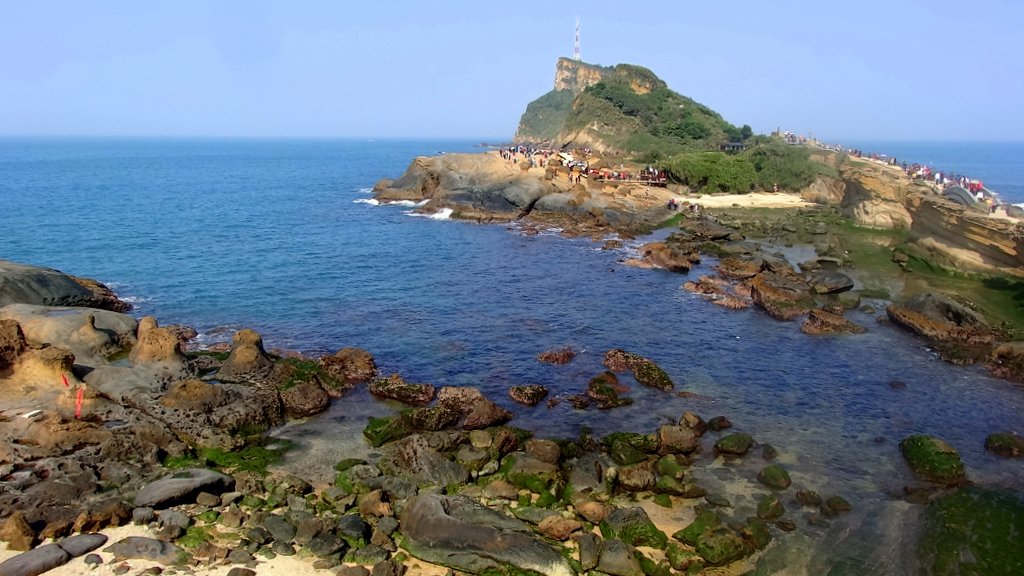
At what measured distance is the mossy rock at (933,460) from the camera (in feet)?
69.2

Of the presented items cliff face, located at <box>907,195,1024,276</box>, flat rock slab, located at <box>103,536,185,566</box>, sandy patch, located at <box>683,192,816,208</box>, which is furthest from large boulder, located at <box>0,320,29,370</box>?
sandy patch, located at <box>683,192,816,208</box>

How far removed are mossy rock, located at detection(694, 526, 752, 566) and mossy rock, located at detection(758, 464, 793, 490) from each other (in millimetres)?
3771

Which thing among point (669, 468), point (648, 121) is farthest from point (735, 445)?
point (648, 121)

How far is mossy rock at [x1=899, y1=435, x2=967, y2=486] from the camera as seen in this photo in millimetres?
21078

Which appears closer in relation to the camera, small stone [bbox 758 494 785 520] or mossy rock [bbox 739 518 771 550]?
mossy rock [bbox 739 518 771 550]

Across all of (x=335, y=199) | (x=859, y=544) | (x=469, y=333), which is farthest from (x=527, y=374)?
(x=335, y=199)

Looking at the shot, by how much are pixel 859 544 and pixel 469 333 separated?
2076 cm

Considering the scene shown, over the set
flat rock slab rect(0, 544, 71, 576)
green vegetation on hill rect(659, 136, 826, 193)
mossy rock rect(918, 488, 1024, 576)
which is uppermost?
green vegetation on hill rect(659, 136, 826, 193)

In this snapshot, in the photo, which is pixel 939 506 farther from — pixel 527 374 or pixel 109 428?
pixel 109 428

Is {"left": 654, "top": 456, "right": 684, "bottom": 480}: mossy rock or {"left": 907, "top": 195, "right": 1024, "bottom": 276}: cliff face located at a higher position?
{"left": 907, "top": 195, "right": 1024, "bottom": 276}: cliff face

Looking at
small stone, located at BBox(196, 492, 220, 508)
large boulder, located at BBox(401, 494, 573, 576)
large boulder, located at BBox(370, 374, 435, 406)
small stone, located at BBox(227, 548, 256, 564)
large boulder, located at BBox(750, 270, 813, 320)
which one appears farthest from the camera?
large boulder, located at BBox(750, 270, 813, 320)

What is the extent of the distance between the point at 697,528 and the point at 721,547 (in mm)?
940

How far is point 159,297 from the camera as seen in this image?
133 feet

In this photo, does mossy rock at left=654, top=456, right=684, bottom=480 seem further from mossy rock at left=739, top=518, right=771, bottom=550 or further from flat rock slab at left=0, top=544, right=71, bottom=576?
flat rock slab at left=0, top=544, right=71, bottom=576
